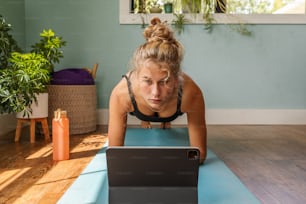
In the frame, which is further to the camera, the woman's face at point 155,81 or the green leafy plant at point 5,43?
the green leafy plant at point 5,43

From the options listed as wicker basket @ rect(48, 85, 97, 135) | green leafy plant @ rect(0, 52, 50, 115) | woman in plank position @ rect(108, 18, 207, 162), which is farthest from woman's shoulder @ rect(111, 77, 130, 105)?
wicker basket @ rect(48, 85, 97, 135)

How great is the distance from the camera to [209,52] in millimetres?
2781

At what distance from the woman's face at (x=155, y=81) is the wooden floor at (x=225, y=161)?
0.41 m

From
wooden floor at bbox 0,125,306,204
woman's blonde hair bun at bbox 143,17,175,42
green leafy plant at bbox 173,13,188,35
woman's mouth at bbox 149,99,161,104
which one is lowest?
wooden floor at bbox 0,125,306,204

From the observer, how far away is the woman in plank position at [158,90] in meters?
1.10

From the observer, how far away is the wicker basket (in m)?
2.22

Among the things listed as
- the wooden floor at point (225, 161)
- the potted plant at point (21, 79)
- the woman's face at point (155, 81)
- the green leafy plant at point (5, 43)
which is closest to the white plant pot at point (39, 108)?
the potted plant at point (21, 79)

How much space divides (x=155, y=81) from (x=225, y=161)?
63 centimetres

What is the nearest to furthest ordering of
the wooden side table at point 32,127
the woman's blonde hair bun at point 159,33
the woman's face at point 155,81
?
the woman's face at point 155,81 < the woman's blonde hair bun at point 159,33 < the wooden side table at point 32,127

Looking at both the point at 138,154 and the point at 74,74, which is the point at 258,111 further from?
the point at 138,154

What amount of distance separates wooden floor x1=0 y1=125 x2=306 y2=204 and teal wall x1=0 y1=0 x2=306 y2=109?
1.79 ft

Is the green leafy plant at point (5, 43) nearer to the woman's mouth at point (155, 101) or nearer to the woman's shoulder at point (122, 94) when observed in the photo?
the woman's shoulder at point (122, 94)

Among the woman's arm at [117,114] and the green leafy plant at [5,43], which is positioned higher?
the green leafy plant at [5,43]

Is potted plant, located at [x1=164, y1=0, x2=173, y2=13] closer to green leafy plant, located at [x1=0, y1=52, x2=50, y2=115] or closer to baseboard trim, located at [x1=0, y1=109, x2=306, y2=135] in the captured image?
baseboard trim, located at [x1=0, y1=109, x2=306, y2=135]
